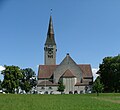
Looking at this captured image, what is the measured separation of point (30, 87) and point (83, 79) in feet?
69.7

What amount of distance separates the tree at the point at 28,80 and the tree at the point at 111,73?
3081 cm

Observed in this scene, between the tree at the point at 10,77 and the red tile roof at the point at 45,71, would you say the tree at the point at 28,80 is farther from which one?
the tree at the point at 10,77

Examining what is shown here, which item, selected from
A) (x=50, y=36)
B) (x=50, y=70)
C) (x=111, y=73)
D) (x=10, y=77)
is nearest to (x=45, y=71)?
(x=50, y=70)

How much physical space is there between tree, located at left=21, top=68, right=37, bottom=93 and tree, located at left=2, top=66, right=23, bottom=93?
20.1 meters

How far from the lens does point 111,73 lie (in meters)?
91.3

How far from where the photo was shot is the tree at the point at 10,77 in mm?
88688

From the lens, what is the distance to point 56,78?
361 feet

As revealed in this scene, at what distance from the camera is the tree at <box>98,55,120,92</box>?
90.1 meters

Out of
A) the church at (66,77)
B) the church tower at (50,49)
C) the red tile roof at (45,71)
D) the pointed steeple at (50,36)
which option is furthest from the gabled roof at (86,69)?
the pointed steeple at (50,36)

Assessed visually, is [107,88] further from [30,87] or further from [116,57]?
[30,87]

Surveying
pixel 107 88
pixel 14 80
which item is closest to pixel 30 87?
pixel 14 80

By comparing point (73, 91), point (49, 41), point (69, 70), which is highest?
point (49, 41)

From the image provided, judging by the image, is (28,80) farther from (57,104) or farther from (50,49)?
(57,104)

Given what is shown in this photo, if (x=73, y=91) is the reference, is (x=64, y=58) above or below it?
above
